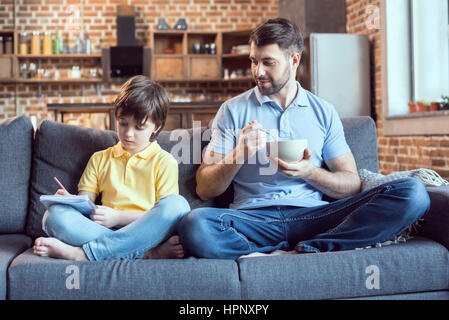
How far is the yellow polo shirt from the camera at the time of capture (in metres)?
1.66

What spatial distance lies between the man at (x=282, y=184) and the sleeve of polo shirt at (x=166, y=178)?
0.11 meters

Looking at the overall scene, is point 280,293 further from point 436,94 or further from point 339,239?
point 436,94

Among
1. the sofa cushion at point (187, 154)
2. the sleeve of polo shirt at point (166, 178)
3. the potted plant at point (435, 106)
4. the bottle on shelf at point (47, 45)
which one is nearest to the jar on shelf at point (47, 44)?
the bottle on shelf at point (47, 45)

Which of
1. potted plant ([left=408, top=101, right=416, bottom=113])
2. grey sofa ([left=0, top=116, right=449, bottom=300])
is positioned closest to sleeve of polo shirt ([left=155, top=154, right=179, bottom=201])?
grey sofa ([left=0, top=116, right=449, bottom=300])

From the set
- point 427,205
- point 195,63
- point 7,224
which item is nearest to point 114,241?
point 7,224

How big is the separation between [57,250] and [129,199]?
0.30 metres

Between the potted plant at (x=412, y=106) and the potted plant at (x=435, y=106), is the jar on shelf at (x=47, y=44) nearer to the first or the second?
the potted plant at (x=412, y=106)

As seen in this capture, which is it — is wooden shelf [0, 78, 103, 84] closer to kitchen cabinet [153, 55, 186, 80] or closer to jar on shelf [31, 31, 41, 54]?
jar on shelf [31, 31, 41, 54]

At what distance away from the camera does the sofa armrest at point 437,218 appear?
150cm

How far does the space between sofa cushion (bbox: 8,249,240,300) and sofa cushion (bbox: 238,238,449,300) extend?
79 millimetres

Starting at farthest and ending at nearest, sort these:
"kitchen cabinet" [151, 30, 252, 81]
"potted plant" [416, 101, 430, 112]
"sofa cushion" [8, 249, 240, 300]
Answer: "kitchen cabinet" [151, 30, 252, 81] < "potted plant" [416, 101, 430, 112] < "sofa cushion" [8, 249, 240, 300]

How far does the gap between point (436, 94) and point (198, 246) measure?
3.08 m

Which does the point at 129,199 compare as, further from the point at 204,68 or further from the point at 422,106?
the point at 204,68
